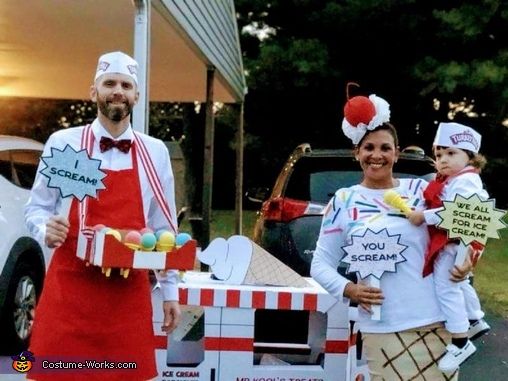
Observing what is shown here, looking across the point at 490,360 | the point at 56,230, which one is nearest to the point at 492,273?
the point at 490,360

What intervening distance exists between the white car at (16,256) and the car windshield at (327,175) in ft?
6.89

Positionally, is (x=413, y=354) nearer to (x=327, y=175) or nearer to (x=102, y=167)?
(x=102, y=167)

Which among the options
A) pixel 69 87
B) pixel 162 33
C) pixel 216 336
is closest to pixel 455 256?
pixel 216 336

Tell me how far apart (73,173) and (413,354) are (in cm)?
142

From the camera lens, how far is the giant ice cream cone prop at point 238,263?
14.1 feet

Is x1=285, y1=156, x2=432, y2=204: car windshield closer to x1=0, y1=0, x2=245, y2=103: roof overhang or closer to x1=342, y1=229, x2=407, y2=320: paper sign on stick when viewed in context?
x1=0, y1=0, x2=245, y2=103: roof overhang

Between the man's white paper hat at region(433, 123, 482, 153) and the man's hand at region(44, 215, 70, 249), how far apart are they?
2.01 m

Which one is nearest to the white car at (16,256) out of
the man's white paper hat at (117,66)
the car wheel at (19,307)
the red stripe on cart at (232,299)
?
the car wheel at (19,307)

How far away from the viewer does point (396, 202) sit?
9.36 feet

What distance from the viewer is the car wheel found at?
530 cm

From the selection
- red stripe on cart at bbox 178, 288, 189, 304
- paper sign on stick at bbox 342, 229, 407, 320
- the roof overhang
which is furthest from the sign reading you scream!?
the roof overhang

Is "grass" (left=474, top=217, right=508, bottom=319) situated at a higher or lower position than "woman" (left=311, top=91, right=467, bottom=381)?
lower

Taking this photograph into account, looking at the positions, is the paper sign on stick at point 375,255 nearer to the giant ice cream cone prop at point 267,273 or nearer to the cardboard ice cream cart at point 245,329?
the cardboard ice cream cart at point 245,329

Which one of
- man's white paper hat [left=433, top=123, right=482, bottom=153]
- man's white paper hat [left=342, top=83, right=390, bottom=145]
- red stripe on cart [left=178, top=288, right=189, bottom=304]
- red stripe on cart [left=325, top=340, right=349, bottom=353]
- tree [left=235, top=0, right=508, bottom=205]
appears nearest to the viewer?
man's white paper hat [left=342, top=83, right=390, bottom=145]
